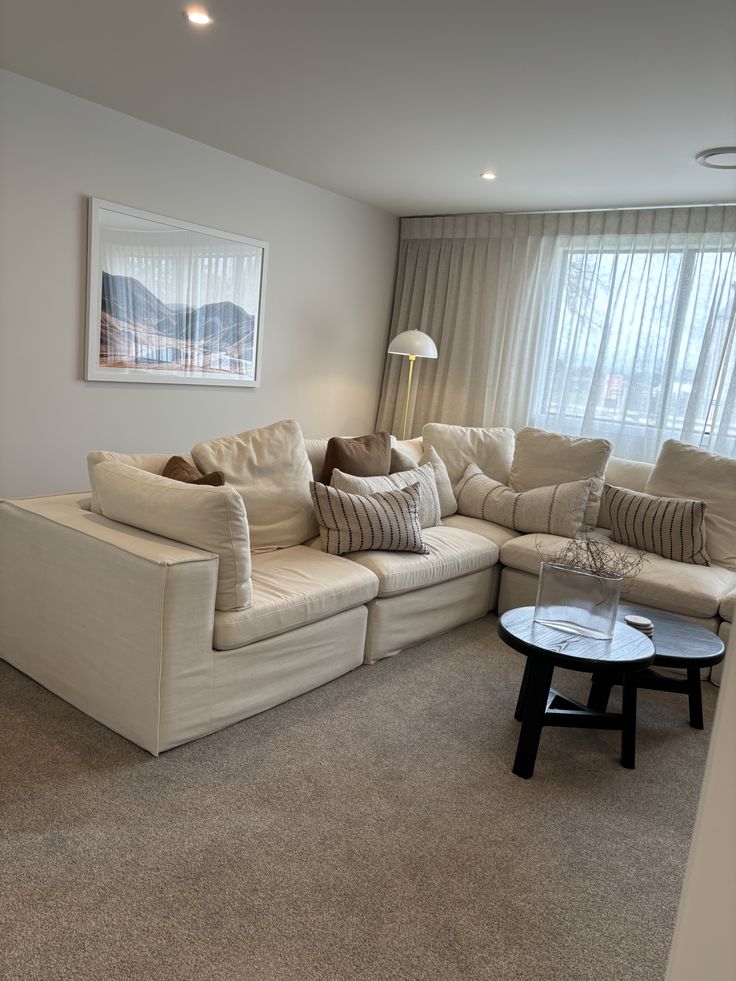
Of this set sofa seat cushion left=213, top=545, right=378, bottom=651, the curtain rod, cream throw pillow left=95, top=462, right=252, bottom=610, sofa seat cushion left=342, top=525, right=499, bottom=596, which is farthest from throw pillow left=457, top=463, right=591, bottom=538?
cream throw pillow left=95, top=462, right=252, bottom=610

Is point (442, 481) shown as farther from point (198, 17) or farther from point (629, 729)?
point (198, 17)

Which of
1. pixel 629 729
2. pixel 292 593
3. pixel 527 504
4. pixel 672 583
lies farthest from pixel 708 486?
pixel 292 593

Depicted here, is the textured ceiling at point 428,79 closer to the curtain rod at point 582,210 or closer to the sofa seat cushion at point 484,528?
the curtain rod at point 582,210

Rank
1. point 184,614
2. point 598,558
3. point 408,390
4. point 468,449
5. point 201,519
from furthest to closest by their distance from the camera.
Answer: point 408,390
point 468,449
point 598,558
point 201,519
point 184,614

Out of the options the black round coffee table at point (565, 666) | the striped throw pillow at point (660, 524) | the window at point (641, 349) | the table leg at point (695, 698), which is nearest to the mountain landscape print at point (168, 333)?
the window at point (641, 349)

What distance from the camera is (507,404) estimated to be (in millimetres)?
5695

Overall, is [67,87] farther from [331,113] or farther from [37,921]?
[37,921]

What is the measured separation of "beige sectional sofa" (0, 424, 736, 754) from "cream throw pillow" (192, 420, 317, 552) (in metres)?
0.09

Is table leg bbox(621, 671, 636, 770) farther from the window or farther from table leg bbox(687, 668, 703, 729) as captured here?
the window

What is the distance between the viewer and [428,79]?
9.98ft

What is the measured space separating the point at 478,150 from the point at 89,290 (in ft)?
7.20

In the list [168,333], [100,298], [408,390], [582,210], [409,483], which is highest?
[582,210]

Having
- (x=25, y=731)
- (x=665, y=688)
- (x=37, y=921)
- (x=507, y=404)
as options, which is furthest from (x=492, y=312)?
(x=37, y=921)

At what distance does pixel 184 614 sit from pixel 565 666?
4.15 ft
